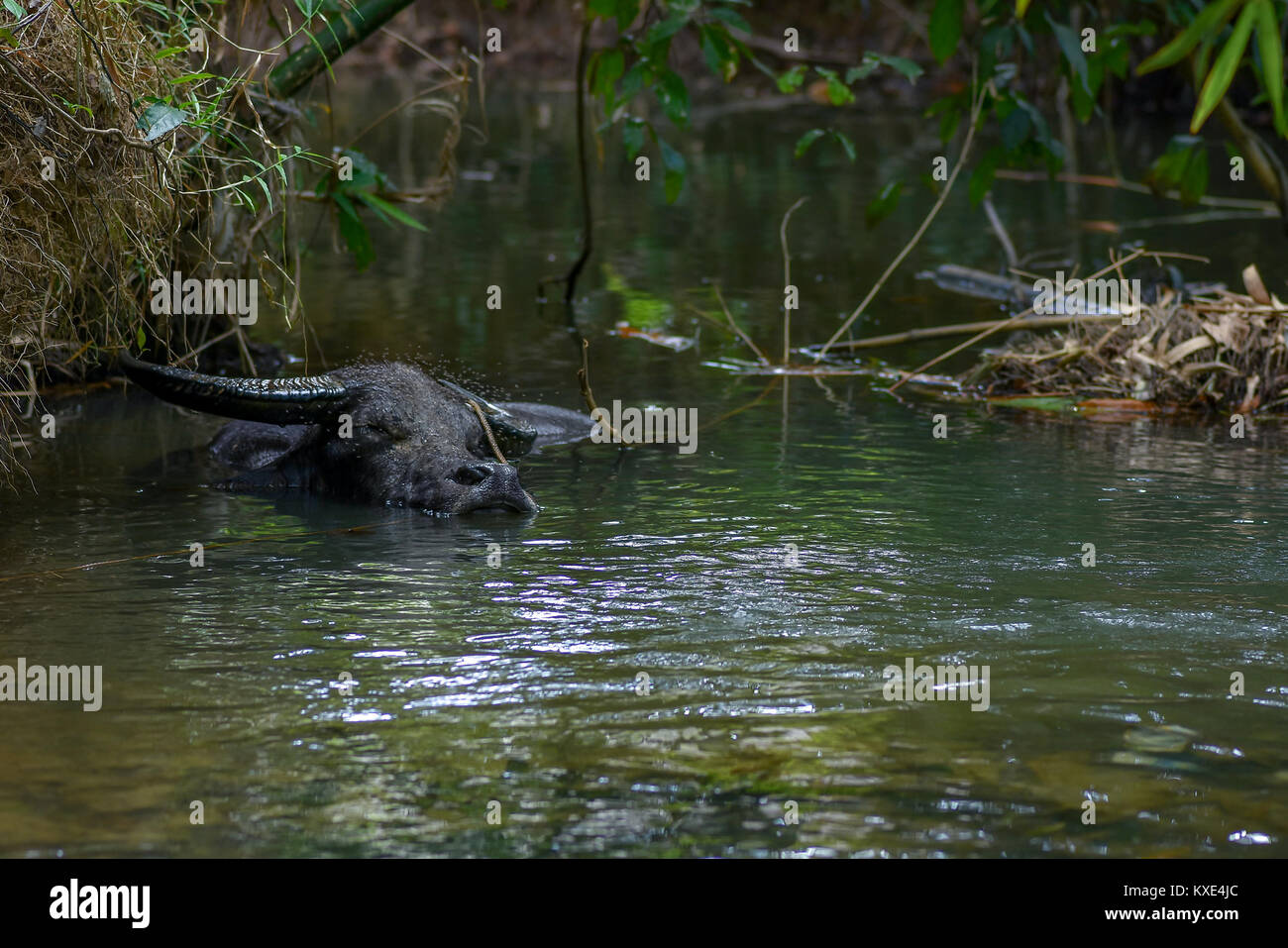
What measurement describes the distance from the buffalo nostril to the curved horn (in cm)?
67

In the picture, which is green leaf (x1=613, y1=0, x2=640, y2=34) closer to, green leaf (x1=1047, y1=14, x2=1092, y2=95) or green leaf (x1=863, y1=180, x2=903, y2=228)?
green leaf (x1=863, y1=180, x2=903, y2=228)

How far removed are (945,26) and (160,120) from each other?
329 centimetres

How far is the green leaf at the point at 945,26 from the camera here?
6.65 m

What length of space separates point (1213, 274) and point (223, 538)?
862 centimetres

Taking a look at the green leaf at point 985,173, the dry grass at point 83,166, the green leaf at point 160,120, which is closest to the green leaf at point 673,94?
the green leaf at point 985,173

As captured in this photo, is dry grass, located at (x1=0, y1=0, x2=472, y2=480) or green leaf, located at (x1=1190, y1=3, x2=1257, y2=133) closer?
green leaf, located at (x1=1190, y1=3, x2=1257, y2=133)

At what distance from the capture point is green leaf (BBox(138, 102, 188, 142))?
5.32 metres

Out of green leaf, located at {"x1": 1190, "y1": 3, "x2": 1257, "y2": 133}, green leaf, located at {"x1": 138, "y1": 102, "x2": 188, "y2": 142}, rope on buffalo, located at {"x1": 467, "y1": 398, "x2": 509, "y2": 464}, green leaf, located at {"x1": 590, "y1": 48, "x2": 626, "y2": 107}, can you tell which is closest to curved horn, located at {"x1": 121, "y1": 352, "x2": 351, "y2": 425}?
rope on buffalo, located at {"x1": 467, "y1": 398, "x2": 509, "y2": 464}

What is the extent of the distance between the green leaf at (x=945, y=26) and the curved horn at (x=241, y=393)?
2.96 m

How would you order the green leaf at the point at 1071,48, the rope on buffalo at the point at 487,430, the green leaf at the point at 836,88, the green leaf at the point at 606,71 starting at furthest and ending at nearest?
the green leaf at the point at 606,71, the green leaf at the point at 836,88, the green leaf at the point at 1071,48, the rope on buffalo at the point at 487,430

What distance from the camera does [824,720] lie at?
14.4 feet

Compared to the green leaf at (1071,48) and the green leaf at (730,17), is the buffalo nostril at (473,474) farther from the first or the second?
the green leaf at (1071,48)

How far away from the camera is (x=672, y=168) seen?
9.27 meters

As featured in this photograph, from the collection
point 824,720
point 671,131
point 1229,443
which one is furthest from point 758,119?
point 824,720
